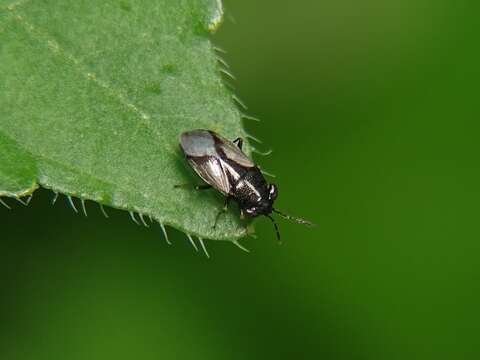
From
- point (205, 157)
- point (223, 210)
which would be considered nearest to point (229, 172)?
point (205, 157)

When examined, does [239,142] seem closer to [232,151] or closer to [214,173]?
[232,151]

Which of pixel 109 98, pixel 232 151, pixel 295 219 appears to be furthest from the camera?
pixel 295 219

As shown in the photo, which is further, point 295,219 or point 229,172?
point 295,219

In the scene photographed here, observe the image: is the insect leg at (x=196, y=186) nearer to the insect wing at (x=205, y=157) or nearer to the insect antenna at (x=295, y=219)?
the insect wing at (x=205, y=157)

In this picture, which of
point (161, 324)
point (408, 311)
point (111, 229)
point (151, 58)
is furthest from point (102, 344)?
point (151, 58)

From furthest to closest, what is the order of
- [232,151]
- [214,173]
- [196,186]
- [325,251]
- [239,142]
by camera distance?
[325,251]
[214,173]
[232,151]
[196,186]
[239,142]

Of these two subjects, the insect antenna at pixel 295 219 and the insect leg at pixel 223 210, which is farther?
the insect antenna at pixel 295 219

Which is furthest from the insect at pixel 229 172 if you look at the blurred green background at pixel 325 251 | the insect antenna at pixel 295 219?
the blurred green background at pixel 325 251
